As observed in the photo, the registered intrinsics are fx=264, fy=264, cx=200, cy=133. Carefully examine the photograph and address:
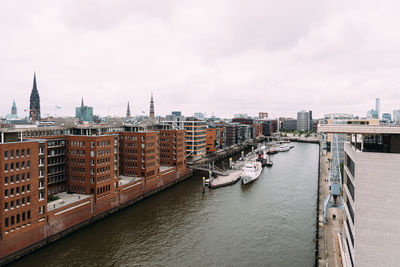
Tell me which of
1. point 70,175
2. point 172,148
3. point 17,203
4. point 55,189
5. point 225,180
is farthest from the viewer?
point 172,148

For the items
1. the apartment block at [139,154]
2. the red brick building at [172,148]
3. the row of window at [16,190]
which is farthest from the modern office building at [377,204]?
the red brick building at [172,148]

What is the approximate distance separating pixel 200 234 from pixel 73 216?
23.2 meters

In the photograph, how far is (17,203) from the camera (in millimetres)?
39562

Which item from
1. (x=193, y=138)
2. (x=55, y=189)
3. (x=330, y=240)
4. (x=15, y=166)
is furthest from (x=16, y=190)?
(x=193, y=138)

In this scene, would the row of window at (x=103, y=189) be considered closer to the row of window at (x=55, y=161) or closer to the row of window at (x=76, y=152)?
the row of window at (x=76, y=152)

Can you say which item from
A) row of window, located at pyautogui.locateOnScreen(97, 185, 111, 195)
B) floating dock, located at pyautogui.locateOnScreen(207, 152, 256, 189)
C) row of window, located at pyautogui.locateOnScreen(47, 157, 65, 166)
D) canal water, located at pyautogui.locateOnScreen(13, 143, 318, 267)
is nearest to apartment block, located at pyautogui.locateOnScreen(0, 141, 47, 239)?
canal water, located at pyautogui.locateOnScreen(13, 143, 318, 267)

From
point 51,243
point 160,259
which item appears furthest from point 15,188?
point 160,259

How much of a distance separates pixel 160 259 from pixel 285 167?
8336 cm

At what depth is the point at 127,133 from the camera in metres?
73.4

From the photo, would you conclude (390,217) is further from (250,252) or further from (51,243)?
(51,243)

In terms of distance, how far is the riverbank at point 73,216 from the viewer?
126 feet

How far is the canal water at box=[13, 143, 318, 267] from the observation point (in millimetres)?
39469

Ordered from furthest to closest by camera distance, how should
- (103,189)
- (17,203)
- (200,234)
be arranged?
(103,189), (200,234), (17,203)

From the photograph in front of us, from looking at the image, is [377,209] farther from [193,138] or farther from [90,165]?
[193,138]
